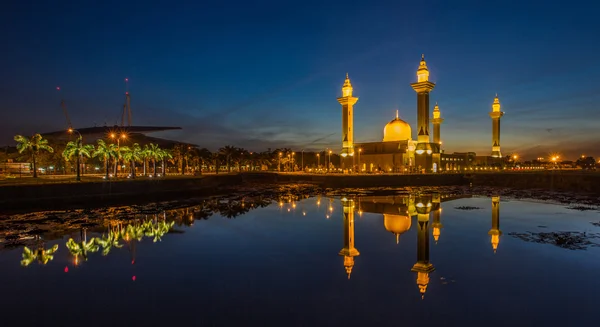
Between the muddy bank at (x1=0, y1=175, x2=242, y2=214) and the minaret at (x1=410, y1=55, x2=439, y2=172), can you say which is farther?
the minaret at (x1=410, y1=55, x2=439, y2=172)

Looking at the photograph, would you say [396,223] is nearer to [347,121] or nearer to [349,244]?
[349,244]

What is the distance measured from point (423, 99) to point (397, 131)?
1291 centimetres

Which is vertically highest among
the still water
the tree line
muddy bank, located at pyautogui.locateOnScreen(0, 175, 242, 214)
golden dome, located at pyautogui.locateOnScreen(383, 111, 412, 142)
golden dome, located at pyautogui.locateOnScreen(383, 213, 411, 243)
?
golden dome, located at pyautogui.locateOnScreen(383, 111, 412, 142)

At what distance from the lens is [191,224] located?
2386 centimetres

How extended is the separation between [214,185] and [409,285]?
172 ft

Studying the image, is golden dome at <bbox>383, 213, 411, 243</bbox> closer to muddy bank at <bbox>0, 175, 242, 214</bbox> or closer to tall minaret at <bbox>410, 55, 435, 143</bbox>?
muddy bank at <bbox>0, 175, 242, 214</bbox>

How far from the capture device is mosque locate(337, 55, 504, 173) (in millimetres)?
89375

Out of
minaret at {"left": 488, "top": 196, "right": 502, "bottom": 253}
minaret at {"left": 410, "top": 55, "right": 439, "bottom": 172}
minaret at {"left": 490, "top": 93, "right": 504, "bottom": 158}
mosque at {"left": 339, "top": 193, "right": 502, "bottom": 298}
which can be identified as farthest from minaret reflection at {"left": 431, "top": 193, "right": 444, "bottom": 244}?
minaret at {"left": 490, "top": 93, "right": 504, "bottom": 158}

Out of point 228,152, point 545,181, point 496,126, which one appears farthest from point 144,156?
point 496,126

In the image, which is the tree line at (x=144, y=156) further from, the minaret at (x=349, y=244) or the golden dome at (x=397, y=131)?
the minaret at (x=349, y=244)

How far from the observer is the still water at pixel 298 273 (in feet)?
31.9

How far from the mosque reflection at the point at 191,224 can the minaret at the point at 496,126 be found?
97615mm

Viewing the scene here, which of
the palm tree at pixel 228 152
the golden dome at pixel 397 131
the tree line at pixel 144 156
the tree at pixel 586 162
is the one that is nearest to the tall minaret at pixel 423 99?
the golden dome at pixel 397 131

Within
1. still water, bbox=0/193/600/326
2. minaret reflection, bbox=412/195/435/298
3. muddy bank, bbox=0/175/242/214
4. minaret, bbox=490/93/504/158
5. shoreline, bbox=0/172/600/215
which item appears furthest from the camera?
minaret, bbox=490/93/504/158
